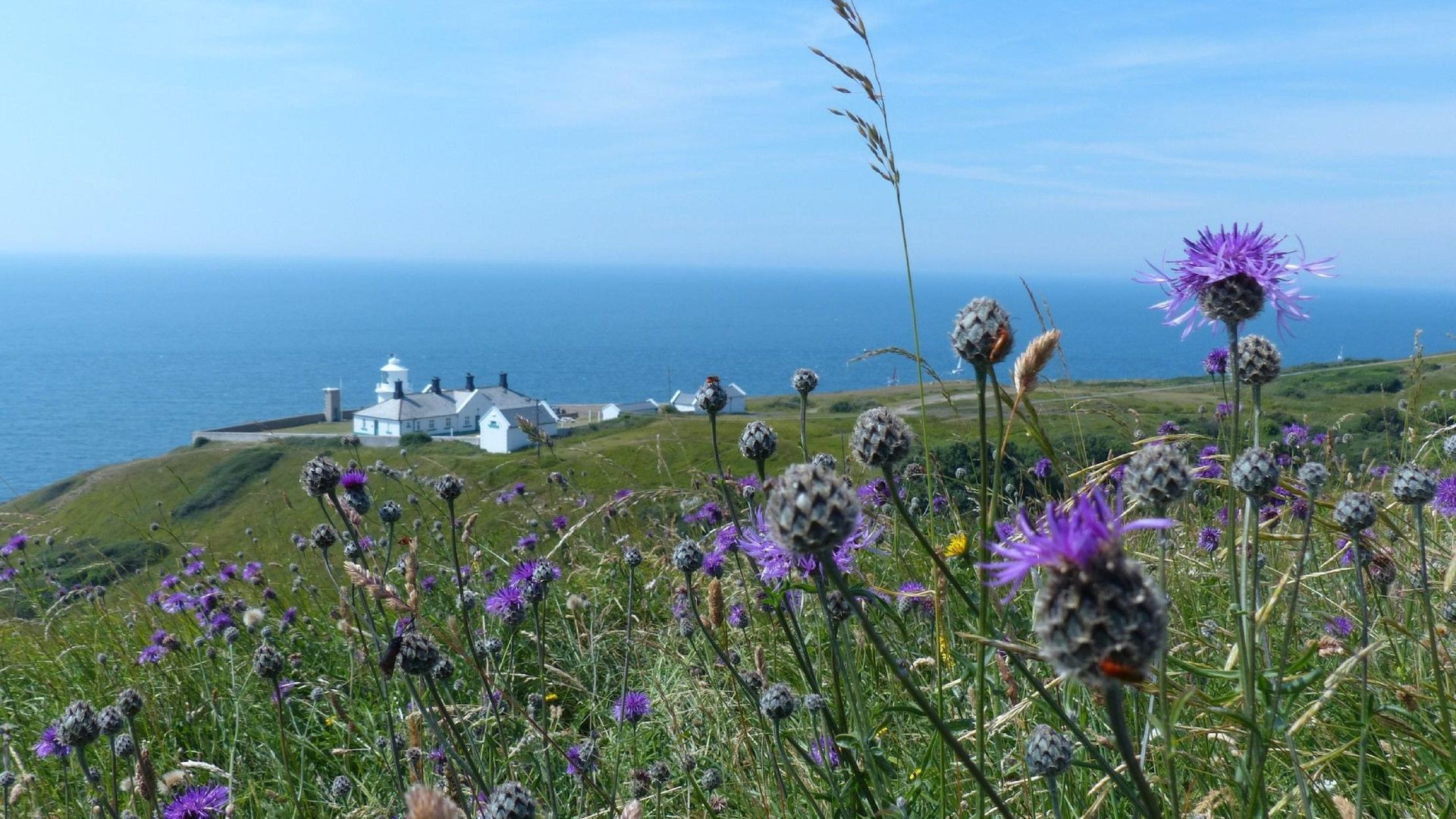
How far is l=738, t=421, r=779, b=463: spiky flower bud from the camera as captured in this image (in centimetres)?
283

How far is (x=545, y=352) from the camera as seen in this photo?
19912 centimetres

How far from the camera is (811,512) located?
4.91ft

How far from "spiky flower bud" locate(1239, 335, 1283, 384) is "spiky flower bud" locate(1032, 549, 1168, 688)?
1742mm

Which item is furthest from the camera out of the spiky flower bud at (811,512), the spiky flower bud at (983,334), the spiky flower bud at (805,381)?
the spiky flower bud at (805,381)

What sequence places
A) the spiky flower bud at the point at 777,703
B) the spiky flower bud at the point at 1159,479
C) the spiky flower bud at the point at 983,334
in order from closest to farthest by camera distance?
the spiky flower bud at the point at 1159,479 < the spiky flower bud at the point at 983,334 < the spiky flower bud at the point at 777,703

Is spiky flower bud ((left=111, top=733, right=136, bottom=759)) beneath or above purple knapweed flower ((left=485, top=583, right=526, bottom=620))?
beneath

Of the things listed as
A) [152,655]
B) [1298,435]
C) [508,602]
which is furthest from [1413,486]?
[1298,435]

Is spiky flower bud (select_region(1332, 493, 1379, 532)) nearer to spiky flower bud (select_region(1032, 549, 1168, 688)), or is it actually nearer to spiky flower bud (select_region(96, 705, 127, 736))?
spiky flower bud (select_region(1032, 549, 1168, 688))

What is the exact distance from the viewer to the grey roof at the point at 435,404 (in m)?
80.6

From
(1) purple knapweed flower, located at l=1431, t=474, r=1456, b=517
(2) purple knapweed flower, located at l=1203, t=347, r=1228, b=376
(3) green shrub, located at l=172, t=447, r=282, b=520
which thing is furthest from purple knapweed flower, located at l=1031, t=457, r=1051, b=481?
(3) green shrub, located at l=172, t=447, r=282, b=520

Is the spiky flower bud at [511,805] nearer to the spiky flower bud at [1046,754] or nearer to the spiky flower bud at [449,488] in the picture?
the spiky flower bud at [1046,754]

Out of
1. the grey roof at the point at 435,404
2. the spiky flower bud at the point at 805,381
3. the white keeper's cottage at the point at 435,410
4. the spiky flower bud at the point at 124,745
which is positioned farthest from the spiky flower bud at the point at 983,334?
the grey roof at the point at 435,404

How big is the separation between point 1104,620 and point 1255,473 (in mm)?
1160

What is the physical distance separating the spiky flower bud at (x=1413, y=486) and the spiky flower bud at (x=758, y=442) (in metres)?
1.65
